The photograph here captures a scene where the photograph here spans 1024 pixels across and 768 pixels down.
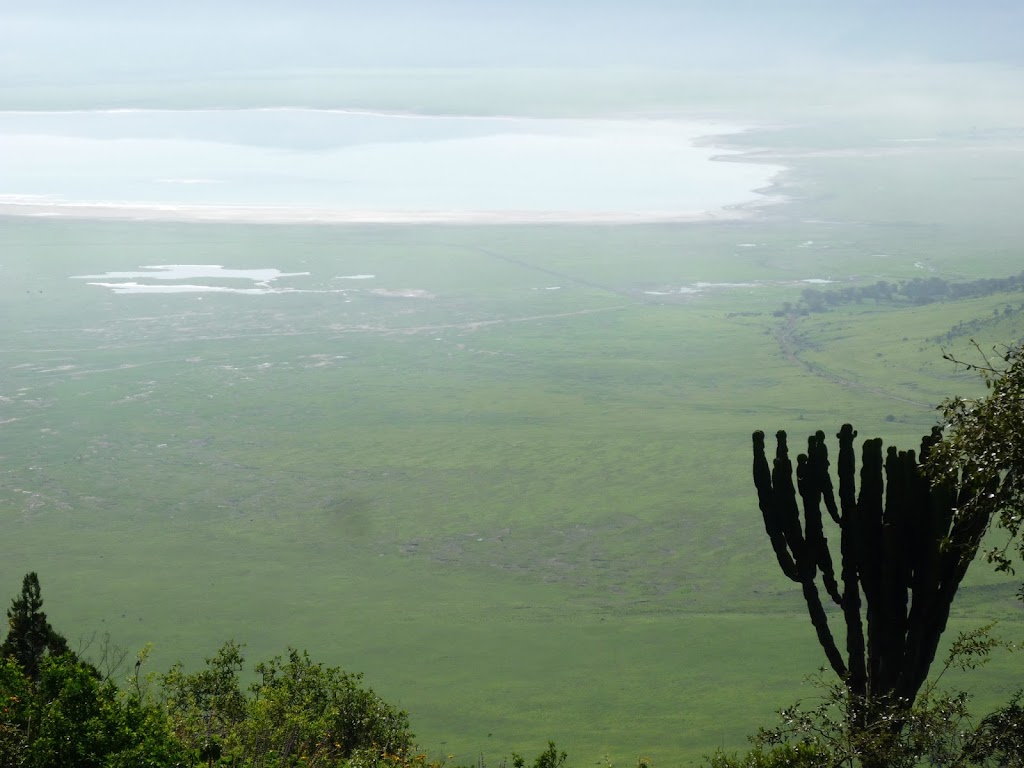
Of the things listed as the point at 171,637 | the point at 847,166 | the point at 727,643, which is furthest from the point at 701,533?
the point at 847,166

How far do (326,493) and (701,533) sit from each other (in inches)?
743

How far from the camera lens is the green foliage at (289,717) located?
62.4ft

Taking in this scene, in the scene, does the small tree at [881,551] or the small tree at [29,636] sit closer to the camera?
the small tree at [881,551]

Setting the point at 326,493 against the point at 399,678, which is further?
the point at 326,493

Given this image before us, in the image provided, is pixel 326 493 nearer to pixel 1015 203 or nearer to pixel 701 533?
pixel 701 533

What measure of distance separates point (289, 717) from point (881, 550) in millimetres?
8821

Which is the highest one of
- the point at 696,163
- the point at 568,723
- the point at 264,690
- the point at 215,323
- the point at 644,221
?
the point at 696,163

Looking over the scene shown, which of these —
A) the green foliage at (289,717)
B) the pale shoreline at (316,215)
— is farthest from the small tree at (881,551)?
the pale shoreline at (316,215)

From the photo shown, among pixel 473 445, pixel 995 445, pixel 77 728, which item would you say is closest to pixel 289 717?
pixel 77 728

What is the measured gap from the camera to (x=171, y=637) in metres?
46.2

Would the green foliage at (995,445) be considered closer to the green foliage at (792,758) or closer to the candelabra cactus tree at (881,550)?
the candelabra cactus tree at (881,550)

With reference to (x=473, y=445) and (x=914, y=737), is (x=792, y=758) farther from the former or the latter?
(x=473, y=445)

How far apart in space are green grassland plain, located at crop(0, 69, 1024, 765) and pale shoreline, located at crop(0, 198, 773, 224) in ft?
11.3

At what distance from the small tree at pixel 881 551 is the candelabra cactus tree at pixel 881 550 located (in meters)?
0.01
